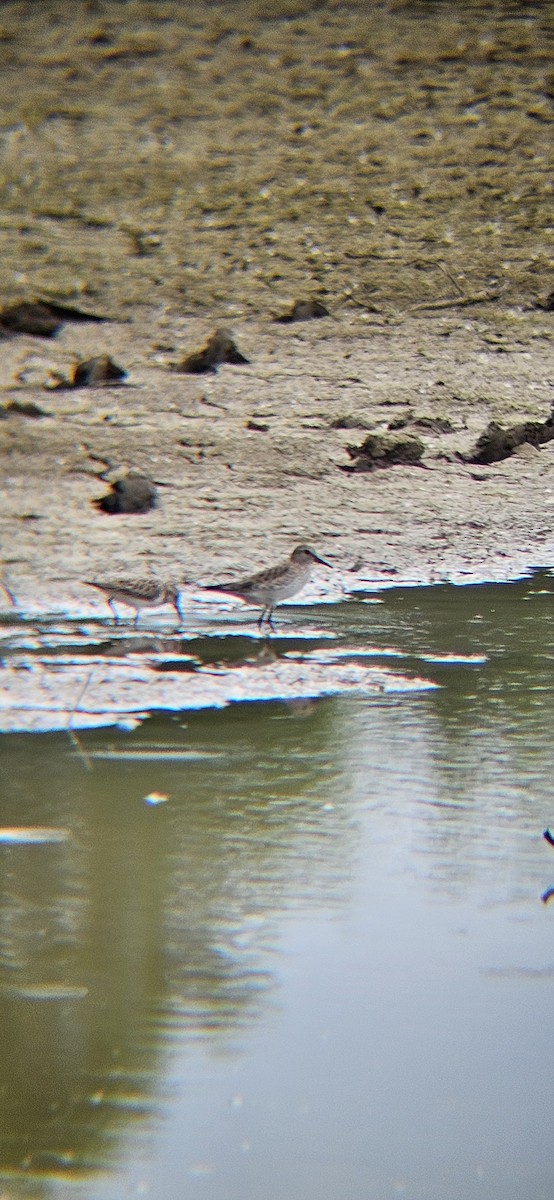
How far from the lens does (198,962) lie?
3.27 meters

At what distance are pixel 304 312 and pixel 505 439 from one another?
341 cm

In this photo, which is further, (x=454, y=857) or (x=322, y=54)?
(x=322, y=54)

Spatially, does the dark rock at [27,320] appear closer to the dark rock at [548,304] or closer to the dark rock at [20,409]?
the dark rock at [20,409]

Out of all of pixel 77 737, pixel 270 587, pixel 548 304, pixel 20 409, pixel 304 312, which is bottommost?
pixel 548 304

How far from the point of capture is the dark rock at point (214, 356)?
1162cm

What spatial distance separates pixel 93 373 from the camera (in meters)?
11.2

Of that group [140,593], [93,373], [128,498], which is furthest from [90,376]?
[140,593]

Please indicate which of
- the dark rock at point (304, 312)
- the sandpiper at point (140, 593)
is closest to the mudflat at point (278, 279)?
the dark rock at point (304, 312)

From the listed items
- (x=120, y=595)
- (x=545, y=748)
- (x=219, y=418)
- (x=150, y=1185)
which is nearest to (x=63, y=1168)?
(x=150, y=1185)

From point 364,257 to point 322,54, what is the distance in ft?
13.4

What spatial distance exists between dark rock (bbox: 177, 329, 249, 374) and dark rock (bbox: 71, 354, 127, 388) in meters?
0.56

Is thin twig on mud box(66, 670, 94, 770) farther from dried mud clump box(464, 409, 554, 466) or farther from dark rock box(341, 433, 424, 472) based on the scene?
dried mud clump box(464, 409, 554, 466)

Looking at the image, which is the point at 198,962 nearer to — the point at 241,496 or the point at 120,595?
the point at 120,595

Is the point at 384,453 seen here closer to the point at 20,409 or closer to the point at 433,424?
the point at 433,424
